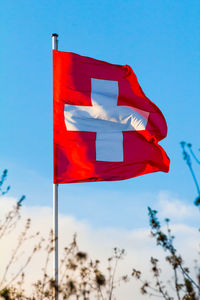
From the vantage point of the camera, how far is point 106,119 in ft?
37.8

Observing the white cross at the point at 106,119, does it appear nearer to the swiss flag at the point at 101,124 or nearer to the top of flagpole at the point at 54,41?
the swiss flag at the point at 101,124

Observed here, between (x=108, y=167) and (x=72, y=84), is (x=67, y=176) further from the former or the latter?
(x=72, y=84)

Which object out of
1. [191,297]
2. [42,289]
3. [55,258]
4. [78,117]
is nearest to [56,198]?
[55,258]

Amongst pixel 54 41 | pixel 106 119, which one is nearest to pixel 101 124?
pixel 106 119

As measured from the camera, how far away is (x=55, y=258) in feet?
30.9

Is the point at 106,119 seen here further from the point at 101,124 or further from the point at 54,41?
the point at 54,41

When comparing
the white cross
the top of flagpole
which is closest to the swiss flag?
the white cross

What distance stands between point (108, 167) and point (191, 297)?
5451 mm

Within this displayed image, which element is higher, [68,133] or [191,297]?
[68,133]

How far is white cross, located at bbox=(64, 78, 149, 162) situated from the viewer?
11.1 meters

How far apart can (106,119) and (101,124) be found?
226 millimetres

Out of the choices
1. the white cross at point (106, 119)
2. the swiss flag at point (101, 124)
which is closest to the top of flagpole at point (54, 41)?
the swiss flag at point (101, 124)

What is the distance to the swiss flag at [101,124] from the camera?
10.6 metres

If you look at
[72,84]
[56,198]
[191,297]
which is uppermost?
[72,84]
